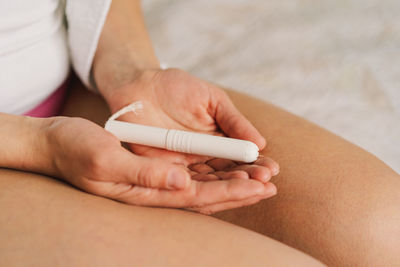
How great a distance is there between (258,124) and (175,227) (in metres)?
0.24

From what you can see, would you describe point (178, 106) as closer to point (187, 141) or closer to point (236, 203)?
point (187, 141)

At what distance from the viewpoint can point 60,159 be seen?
1.60ft

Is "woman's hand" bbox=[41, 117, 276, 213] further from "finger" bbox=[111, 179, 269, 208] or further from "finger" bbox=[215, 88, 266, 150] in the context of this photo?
"finger" bbox=[215, 88, 266, 150]

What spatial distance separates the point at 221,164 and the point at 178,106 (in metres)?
0.12

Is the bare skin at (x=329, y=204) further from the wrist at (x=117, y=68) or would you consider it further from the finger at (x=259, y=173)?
the wrist at (x=117, y=68)

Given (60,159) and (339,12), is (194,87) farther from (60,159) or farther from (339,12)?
(339,12)

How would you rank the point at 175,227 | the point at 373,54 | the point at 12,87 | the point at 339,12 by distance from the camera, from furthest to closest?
the point at 339,12
the point at 373,54
the point at 12,87
the point at 175,227

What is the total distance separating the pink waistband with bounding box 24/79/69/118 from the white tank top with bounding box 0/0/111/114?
0.04 feet

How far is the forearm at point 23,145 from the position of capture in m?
0.49

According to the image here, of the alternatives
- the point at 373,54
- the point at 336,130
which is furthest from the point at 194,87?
the point at 373,54

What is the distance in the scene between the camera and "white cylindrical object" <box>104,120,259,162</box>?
1.72 feet

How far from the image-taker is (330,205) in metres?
0.52

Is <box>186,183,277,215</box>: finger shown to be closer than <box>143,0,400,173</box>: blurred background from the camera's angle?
Yes

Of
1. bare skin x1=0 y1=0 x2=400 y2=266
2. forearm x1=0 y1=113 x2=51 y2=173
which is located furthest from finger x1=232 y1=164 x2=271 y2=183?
forearm x1=0 y1=113 x2=51 y2=173
